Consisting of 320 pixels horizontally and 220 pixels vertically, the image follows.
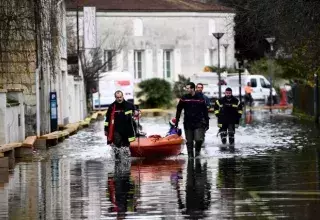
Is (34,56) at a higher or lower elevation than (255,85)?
higher

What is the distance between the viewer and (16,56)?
3117 cm

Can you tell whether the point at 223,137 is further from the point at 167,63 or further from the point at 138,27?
the point at 167,63

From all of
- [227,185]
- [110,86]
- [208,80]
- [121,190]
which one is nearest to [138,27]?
[208,80]

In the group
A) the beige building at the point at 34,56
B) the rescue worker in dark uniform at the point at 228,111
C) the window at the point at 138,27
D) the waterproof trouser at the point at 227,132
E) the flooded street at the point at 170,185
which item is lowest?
the flooded street at the point at 170,185

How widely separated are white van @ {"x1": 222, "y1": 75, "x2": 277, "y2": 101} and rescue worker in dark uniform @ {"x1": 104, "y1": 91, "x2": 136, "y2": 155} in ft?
170

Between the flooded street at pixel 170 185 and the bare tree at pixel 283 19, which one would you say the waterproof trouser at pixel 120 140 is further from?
the bare tree at pixel 283 19

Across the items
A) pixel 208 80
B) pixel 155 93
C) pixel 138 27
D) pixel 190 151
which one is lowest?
pixel 190 151

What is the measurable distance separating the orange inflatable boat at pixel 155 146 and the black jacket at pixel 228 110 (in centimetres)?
494

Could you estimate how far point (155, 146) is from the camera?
25484 mm

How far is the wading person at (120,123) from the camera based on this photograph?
24.0m

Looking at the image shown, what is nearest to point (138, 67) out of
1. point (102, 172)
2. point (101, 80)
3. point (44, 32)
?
point (101, 80)

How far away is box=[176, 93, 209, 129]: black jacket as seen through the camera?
2588cm

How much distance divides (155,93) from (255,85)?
742cm

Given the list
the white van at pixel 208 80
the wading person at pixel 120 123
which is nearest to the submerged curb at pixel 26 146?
the wading person at pixel 120 123
